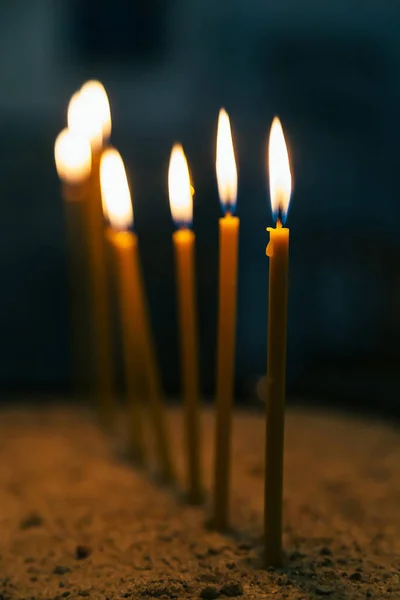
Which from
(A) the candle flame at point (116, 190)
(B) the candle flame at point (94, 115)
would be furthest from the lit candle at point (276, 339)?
(B) the candle flame at point (94, 115)

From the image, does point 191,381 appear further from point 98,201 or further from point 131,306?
point 98,201

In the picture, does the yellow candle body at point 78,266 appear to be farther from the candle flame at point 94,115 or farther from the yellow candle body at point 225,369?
the yellow candle body at point 225,369

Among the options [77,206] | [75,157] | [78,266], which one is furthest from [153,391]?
[78,266]

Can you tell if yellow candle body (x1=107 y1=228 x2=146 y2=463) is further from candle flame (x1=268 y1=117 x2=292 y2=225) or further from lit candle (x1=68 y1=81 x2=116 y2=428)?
candle flame (x1=268 y1=117 x2=292 y2=225)

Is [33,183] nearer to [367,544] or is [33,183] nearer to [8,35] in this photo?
[8,35]

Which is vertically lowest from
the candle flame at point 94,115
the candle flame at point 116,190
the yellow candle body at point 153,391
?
the yellow candle body at point 153,391

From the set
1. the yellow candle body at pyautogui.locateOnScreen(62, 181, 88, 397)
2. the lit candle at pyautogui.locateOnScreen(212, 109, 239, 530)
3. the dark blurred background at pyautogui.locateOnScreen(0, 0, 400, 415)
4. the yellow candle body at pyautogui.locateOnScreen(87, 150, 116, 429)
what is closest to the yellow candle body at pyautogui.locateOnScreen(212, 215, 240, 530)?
the lit candle at pyautogui.locateOnScreen(212, 109, 239, 530)
